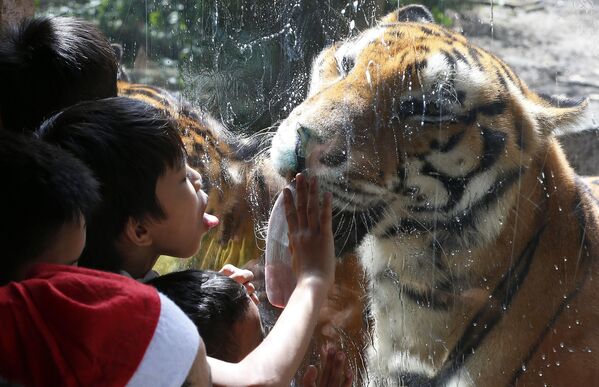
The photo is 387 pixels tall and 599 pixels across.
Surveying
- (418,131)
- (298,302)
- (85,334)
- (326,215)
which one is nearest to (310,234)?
(326,215)

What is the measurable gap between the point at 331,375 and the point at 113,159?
0.63 meters

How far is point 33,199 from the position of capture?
126 cm

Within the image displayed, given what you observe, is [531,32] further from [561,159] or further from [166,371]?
[166,371]

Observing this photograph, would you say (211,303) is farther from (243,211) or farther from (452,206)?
(243,211)

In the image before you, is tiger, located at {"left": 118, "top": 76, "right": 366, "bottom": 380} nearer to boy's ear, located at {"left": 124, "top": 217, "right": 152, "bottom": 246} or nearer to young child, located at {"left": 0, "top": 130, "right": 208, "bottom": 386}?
boy's ear, located at {"left": 124, "top": 217, "right": 152, "bottom": 246}

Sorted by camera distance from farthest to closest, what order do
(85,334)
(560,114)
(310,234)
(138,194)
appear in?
1. (310,234)
2. (138,194)
3. (560,114)
4. (85,334)

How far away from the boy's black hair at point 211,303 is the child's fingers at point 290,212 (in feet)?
0.55

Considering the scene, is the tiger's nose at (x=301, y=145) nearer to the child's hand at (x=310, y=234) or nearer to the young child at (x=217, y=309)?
the child's hand at (x=310, y=234)

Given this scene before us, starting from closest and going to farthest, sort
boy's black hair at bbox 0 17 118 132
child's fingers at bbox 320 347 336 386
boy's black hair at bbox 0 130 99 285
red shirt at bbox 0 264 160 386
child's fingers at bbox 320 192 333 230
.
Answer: red shirt at bbox 0 264 160 386, boy's black hair at bbox 0 130 99 285, child's fingers at bbox 320 192 333 230, child's fingers at bbox 320 347 336 386, boy's black hair at bbox 0 17 118 132

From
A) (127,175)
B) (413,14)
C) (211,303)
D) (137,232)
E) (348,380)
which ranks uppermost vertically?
(413,14)

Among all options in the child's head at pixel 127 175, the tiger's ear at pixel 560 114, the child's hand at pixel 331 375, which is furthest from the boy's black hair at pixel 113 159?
the tiger's ear at pixel 560 114

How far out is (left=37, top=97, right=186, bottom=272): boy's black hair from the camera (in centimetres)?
154

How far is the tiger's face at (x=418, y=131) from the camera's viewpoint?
154 centimetres

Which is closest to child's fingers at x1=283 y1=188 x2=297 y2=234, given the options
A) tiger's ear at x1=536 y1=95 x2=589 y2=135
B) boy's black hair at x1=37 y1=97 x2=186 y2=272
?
boy's black hair at x1=37 y1=97 x2=186 y2=272
